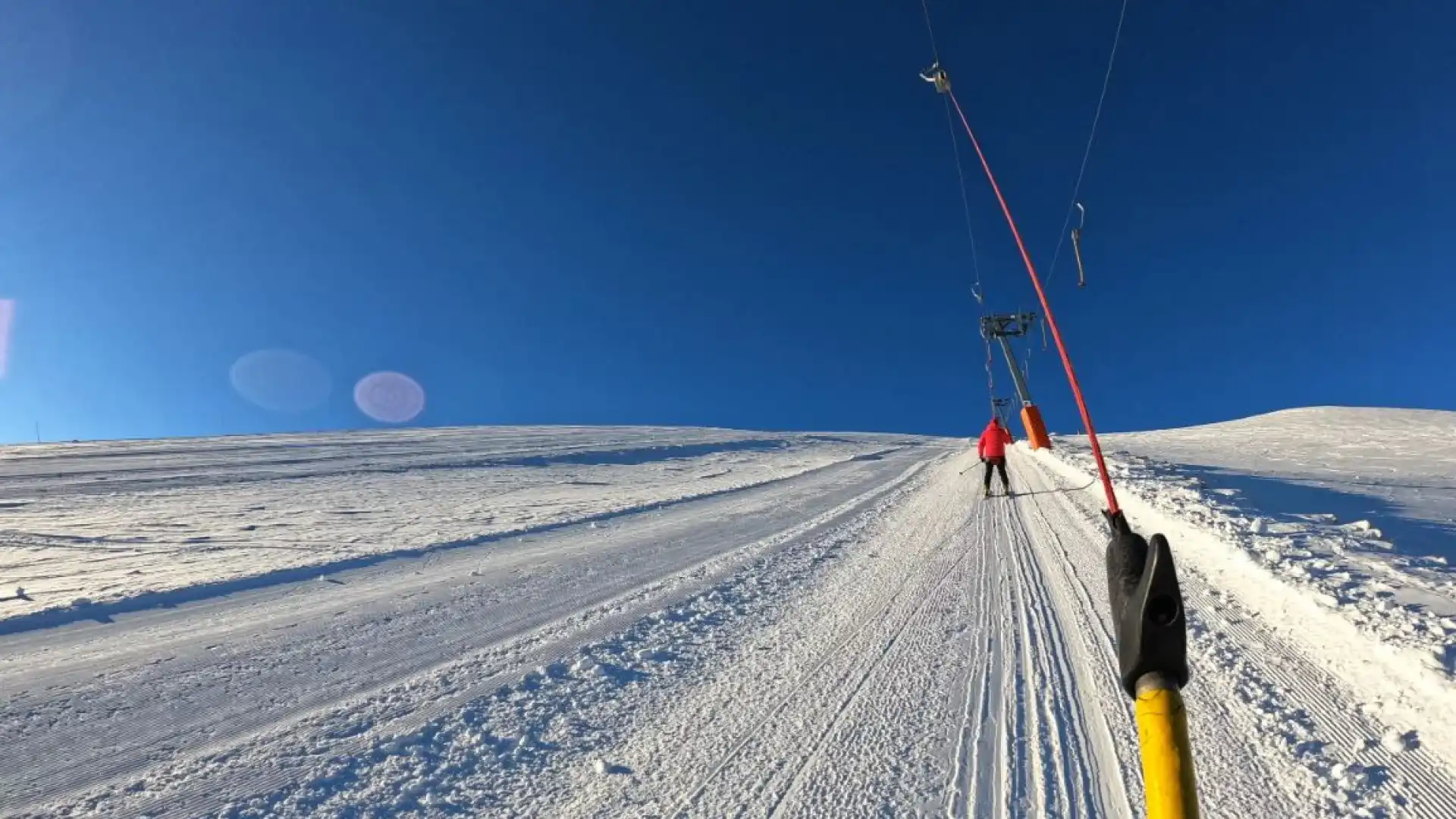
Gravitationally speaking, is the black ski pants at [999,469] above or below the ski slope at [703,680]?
above

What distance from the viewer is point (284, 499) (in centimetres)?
1605

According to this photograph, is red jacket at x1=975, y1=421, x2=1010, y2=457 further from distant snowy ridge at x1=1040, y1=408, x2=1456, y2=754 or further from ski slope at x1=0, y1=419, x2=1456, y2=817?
ski slope at x1=0, y1=419, x2=1456, y2=817

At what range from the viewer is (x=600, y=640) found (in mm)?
4836

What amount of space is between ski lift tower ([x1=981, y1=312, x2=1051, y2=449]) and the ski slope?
3.55 m

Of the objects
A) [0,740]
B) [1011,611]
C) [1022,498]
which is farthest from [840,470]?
[0,740]

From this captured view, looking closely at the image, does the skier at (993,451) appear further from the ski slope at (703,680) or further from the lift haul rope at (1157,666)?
the lift haul rope at (1157,666)

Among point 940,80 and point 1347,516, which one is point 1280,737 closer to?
point 940,80

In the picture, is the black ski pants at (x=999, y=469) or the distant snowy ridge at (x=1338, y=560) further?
the black ski pants at (x=999, y=469)

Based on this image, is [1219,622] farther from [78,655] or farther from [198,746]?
[78,655]

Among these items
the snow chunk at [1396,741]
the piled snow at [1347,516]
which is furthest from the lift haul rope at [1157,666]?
the piled snow at [1347,516]

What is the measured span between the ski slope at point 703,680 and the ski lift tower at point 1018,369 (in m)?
3.55

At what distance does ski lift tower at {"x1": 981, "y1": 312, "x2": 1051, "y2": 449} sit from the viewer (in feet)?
41.2

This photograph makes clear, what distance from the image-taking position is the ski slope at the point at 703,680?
2805mm

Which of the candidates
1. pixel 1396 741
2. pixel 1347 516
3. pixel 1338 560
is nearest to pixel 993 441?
pixel 1347 516
